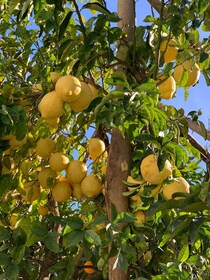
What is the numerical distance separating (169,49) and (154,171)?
601 mm

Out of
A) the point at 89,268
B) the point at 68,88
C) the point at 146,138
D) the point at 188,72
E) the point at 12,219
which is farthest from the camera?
the point at 12,219

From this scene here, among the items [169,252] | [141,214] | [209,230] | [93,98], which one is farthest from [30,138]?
[209,230]

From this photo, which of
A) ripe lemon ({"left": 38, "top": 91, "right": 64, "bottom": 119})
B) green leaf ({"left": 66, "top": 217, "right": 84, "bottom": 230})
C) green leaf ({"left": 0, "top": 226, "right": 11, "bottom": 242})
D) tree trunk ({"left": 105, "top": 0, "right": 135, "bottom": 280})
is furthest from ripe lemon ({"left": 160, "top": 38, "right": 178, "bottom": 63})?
green leaf ({"left": 0, "top": 226, "right": 11, "bottom": 242})

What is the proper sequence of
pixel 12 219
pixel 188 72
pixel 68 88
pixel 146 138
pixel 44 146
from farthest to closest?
pixel 12 219 → pixel 44 146 → pixel 188 72 → pixel 68 88 → pixel 146 138

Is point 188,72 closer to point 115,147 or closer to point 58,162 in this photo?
point 115,147

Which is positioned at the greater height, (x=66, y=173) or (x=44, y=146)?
(x=44, y=146)

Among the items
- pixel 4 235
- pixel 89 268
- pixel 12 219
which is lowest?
pixel 89 268

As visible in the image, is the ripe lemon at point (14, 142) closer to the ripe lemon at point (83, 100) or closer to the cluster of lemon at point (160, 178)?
the ripe lemon at point (83, 100)

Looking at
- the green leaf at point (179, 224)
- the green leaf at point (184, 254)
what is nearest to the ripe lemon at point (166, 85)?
the green leaf at point (184, 254)

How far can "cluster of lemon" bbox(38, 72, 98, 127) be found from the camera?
1.72m

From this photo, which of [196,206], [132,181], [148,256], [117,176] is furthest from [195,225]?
[148,256]

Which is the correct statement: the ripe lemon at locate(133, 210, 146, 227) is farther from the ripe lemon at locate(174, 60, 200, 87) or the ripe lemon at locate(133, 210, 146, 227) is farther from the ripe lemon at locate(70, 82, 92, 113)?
the ripe lemon at locate(174, 60, 200, 87)

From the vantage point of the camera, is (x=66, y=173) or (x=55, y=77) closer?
(x=55, y=77)

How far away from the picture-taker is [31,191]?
7.03 ft
